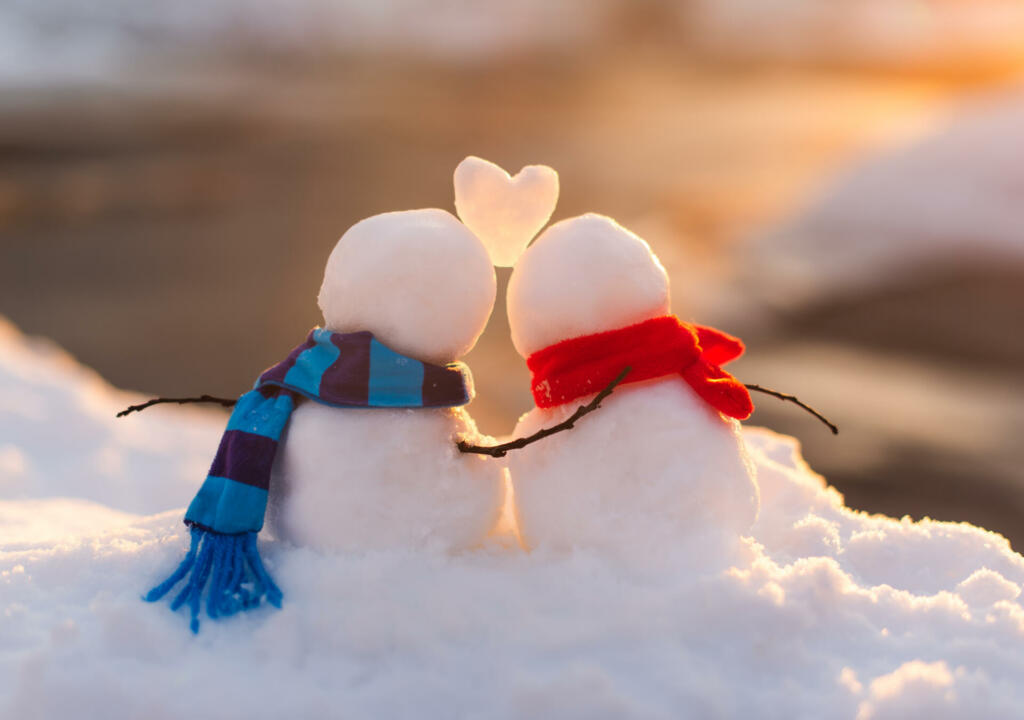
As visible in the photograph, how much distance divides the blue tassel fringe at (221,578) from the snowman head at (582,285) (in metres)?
0.31

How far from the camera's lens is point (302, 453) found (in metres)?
0.75

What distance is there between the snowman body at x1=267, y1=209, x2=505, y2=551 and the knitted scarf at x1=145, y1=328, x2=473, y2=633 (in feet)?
0.06

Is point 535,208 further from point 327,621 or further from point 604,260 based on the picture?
point 327,621

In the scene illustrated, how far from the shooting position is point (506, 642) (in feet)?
2.21

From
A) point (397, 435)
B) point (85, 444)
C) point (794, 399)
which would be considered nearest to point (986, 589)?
point (794, 399)

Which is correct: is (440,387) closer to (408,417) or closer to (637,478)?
(408,417)

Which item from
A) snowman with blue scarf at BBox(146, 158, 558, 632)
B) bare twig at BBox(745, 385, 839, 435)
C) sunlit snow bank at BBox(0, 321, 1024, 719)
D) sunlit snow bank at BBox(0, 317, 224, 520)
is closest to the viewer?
sunlit snow bank at BBox(0, 321, 1024, 719)

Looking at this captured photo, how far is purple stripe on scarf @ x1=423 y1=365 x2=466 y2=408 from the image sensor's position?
752 millimetres

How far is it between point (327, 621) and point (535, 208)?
0.41 meters

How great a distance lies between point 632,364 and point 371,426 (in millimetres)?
236

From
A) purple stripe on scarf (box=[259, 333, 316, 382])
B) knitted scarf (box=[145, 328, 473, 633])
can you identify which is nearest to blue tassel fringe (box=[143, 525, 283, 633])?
knitted scarf (box=[145, 328, 473, 633])

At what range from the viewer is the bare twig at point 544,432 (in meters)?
0.73

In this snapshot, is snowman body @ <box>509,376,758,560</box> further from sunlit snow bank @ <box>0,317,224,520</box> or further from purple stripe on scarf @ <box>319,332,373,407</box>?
sunlit snow bank @ <box>0,317,224,520</box>

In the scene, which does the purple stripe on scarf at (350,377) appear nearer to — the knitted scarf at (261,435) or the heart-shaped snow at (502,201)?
the knitted scarf at (261,435)
